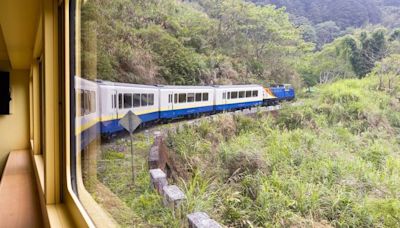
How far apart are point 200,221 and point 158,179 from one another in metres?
0.20

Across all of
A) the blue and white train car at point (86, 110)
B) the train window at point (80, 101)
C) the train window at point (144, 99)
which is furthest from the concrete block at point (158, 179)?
the train window at point (80, 101)

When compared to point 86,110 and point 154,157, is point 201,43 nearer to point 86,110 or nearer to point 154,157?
A: point 154,157

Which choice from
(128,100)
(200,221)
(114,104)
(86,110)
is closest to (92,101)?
(86,110)

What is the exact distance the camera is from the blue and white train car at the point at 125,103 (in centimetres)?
105

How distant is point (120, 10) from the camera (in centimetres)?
118

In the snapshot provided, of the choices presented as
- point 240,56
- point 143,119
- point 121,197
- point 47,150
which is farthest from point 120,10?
point 47,150

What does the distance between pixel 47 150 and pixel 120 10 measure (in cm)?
83

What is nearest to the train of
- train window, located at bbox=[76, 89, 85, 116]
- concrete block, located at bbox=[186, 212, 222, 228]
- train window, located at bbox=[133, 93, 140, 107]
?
train window, located at bbox=[133, 93, 140, 107]

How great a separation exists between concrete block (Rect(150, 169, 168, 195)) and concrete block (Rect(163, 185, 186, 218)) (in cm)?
2

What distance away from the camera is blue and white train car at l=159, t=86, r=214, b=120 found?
940 millimetres

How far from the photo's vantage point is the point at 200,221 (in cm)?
84

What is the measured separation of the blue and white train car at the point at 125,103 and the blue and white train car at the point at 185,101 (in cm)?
3

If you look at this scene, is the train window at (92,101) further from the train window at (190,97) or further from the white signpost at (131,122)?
the train window at (190,97)

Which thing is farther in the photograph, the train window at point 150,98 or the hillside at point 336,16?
the train window at point 150,98
